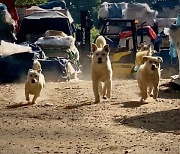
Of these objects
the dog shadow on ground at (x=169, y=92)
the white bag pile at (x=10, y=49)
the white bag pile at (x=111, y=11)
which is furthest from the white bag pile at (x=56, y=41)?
the white bag pile at (x=111, y=11)

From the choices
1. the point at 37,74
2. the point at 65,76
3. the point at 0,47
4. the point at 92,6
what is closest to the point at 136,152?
the point at 37,74

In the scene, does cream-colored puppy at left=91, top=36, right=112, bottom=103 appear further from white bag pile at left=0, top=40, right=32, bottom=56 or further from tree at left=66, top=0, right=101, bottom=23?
tree at left=66, top=0, right=101, bottom=23

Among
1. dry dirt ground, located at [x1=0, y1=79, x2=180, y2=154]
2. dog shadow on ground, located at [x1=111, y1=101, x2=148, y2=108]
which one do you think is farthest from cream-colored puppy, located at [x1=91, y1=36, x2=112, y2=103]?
dog shadow on ground, located at [x1=111, y1=101, x2=148, y2=108]

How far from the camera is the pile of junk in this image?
17734mm

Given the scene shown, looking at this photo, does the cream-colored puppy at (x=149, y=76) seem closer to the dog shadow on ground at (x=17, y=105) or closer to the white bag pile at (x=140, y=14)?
the dog shadow on ground at (x=17, y=105)

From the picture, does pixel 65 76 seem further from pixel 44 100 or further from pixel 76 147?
pixel 76 147

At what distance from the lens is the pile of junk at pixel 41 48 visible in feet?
58.2

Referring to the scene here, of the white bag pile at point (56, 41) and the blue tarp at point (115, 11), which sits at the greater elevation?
the white bag pile at point (56, 41)

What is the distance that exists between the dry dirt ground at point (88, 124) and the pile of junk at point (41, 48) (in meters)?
3.97

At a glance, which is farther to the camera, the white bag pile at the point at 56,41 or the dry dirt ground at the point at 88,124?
the white bag pile at the point at 56,41

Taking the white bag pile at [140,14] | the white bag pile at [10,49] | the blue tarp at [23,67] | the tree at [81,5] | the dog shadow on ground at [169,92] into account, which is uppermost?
the dog shadow on ground at [169,92]

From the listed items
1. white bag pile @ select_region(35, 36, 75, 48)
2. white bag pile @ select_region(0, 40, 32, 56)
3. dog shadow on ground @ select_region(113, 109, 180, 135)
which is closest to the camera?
dog shadow on ground @ select_region(113, 109, 180, 135)

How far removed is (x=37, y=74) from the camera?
484 inches

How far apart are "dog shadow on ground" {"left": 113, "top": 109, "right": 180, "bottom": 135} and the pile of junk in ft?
24.4
